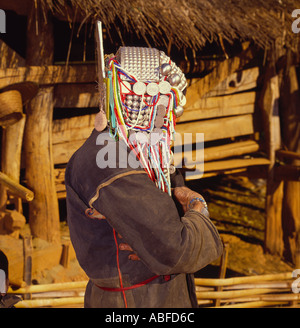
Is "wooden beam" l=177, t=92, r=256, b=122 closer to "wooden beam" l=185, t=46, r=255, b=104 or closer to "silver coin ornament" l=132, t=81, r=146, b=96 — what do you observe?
"wooden beam" l=185, t=46, r=255, b=104

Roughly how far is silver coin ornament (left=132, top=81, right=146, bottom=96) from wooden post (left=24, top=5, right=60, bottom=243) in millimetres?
2633

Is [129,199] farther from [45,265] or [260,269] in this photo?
[260,269]

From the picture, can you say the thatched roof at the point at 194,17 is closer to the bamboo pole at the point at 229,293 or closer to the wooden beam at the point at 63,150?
the wooden beam at the point at 63,150

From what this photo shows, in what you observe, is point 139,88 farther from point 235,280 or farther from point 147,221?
point 235,280

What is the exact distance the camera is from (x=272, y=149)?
5684 millimetres

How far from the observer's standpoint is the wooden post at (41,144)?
4.01m

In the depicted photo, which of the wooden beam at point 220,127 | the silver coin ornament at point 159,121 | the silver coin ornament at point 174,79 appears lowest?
the wooden beam at point 220,127

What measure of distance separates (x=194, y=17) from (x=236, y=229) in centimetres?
380

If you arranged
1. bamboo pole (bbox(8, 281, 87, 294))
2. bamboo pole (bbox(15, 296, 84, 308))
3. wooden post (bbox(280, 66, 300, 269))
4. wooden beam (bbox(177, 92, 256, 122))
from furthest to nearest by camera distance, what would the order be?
wooden post (bbox(280, 66, 300, 269)), wooden beam (bbox(177, 92, 256, 122)), bamboo pole (bbox(8, 281, 87, 294)), bamboo pole (bbox(15, 296, 84, 308))

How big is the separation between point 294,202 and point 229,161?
1.11m

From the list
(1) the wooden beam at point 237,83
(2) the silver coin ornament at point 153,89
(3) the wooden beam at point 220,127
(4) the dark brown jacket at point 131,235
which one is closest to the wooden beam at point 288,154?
(3) the wooden beam at point 220,127

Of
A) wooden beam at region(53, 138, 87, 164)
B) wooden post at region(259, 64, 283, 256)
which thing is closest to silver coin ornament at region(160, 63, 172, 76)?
wooden beam at region(53, 138, 87, 164)

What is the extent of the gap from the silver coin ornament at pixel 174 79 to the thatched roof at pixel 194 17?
6.29 feet

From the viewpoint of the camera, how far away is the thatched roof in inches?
141
